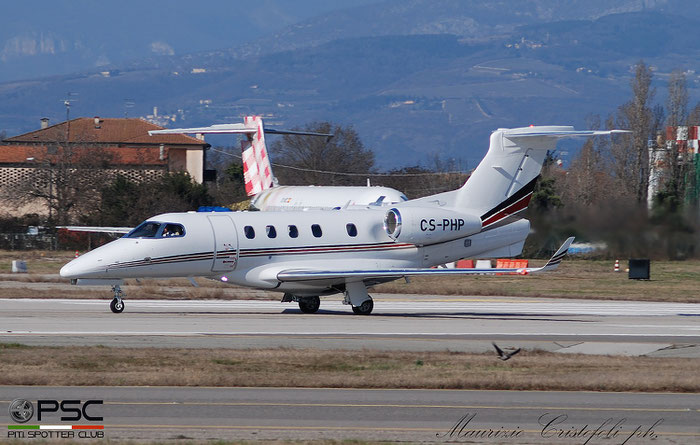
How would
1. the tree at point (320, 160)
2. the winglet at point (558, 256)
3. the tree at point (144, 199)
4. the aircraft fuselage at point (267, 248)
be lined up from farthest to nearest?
the tree at point (320, 160) < the tree at point (144, 199) < the aircraft fuselage at point (267, 248) < the winglet at point (558, 256)

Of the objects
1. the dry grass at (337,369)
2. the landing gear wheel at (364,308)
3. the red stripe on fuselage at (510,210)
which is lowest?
the landing gear wheel at (364,308)

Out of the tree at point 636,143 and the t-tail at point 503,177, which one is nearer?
the t-tail at point 503,177

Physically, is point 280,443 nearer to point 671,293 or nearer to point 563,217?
point 563,217

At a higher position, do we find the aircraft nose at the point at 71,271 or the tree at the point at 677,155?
the tree at the point at 677,155

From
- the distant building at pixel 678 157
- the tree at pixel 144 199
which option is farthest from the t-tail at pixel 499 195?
the tree at pixel 144 199

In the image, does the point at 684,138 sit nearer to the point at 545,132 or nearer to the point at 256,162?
the point at 256,162

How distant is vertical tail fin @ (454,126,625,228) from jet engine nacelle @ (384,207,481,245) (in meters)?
0.64

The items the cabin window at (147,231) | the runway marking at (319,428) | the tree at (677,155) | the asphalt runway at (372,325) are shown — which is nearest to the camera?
the runway marking at (319,428)

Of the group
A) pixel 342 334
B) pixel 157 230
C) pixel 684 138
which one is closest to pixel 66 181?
pixel 684 138

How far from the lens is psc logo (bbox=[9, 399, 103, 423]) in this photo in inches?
540

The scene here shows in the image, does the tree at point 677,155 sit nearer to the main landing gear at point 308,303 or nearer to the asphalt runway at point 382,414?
the main landing gear at point 308,303

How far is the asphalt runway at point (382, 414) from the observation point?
519 inches

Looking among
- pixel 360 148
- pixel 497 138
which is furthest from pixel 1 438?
pixel 360 148

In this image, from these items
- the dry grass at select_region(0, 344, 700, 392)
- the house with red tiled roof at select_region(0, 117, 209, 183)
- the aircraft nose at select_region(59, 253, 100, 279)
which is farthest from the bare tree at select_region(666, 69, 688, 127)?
the dry grass at select_region(0, 344, 700, 392)
